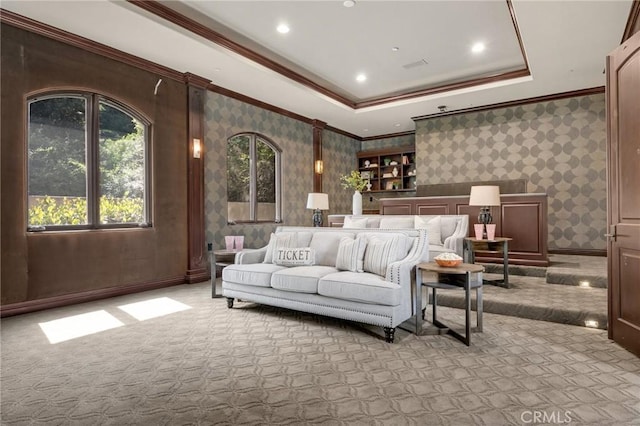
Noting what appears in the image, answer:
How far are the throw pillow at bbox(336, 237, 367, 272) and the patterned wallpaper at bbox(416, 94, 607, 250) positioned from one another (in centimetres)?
504

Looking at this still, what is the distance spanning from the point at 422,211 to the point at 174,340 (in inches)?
198

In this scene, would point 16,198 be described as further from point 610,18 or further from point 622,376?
point 610,18

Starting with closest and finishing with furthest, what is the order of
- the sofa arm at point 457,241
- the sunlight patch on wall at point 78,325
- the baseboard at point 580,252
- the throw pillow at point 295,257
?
the sunlight patch on wall at point 78,325 < the throw pillow at point 295,257 < the sofa arm at point 457,241 < the baseboard at point 580,252

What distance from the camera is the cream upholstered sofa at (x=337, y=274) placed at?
3.07 meters

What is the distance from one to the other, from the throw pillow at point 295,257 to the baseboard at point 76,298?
221 cm

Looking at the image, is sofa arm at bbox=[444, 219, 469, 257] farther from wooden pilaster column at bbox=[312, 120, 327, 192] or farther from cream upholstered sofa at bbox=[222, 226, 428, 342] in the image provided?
wooden pilaster column at bbox=[312, 120, 327, 192]

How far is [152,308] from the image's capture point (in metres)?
4.12

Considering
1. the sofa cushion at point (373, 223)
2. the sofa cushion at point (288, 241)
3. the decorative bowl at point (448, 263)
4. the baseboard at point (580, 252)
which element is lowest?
the baseboard at point (580, 252)

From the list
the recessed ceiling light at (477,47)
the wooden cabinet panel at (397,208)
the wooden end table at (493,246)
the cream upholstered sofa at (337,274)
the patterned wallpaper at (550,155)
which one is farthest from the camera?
the wooden cabinet panel at (397,208)

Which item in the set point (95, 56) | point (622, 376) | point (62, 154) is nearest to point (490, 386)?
point (622, 376)

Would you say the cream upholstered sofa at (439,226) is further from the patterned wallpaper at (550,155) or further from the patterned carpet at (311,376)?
the patterned wallpaper at (550,155)

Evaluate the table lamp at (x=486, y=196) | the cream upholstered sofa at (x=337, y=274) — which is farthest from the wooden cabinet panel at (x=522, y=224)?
the cream upholstered sofa at (x=337, y=274)

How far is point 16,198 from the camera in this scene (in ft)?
12.4

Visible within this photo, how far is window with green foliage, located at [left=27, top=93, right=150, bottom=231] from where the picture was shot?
407cm
